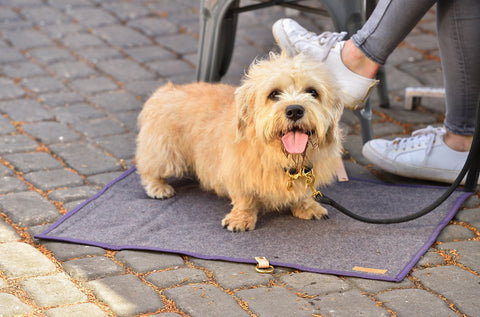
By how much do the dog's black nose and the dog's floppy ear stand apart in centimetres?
23

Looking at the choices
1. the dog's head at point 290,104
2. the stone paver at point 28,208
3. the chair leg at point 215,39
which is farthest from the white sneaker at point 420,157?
the stone paver at point 28,208

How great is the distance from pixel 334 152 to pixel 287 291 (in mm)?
791

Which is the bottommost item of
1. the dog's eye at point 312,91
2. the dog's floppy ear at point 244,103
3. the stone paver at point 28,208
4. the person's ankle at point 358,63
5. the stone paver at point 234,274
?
the stone paver at point 28,208

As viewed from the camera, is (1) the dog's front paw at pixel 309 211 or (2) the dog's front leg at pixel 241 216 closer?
(2) the dog's front leg at pixel 241 216

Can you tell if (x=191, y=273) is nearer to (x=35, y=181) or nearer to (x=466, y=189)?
(x=35, y=181)

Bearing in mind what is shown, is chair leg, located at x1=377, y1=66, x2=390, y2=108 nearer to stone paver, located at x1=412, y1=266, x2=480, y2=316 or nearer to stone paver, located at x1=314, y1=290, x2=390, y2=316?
stone paver, located at x1=412, y1=266, x2=480, y2=316

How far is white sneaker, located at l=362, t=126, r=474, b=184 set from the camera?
3.87 m

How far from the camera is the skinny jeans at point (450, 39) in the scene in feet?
11.6

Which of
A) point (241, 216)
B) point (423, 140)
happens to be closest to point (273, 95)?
point (241, 216)

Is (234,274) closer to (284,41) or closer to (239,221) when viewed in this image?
(239,221)

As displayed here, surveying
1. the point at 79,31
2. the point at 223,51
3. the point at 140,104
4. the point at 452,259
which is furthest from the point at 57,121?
the point at 452,259

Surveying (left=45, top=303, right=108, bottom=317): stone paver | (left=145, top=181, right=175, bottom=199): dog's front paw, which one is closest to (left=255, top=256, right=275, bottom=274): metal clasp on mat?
(left=45, top=303, right=108, bottom=317): stone paver

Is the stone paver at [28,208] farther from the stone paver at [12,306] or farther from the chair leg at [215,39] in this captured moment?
the chair leg at [215,39]

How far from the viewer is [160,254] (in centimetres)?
319
